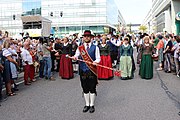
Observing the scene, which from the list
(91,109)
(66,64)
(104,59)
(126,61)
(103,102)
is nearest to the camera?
(91,109)

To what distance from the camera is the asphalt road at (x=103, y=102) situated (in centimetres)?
590

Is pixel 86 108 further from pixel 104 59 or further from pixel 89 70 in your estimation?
pixel 104 59

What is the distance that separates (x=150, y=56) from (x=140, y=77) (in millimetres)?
1026

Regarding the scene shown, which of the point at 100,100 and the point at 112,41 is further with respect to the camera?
the point at 112,41

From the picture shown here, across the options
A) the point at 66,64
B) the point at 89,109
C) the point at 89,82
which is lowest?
the point at 89,109

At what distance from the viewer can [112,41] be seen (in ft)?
47.0

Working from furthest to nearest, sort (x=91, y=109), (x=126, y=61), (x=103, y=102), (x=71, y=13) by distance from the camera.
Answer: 1. (x=71, y=13)
2. (x=126, y=61)
3. (x=103, y=102)
4. (x=91, y=109)


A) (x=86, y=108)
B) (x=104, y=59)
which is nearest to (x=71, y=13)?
(x=104, y=59)

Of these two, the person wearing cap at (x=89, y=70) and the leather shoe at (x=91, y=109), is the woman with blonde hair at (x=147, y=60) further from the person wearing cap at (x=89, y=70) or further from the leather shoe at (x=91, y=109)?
the leather shoe at (x=91, y=109)

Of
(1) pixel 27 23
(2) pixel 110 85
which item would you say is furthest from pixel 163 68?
(1) pixel 27 23

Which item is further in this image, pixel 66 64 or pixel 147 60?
pixel 66 64

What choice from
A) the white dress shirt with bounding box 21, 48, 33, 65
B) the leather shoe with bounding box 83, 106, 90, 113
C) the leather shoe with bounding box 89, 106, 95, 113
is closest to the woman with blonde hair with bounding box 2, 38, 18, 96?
the white dress shirt with bounding box 21, 48, 33, 65

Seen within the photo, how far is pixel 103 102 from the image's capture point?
7070mm

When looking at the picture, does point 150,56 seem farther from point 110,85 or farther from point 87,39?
point 87,39
